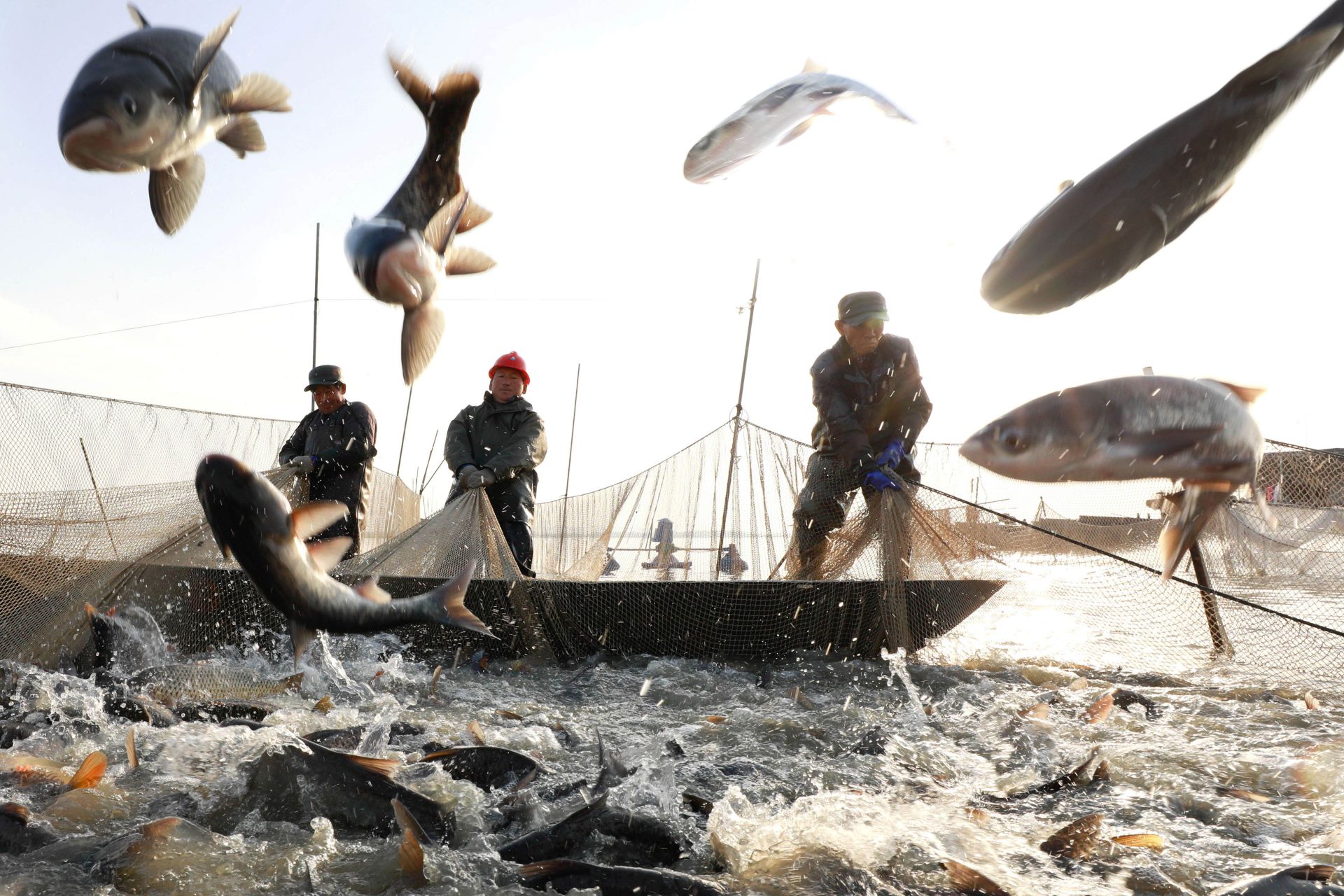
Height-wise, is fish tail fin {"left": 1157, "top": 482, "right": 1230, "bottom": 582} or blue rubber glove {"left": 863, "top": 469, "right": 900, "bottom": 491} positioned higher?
blue rubber glove {"left": 863, "top": 469, "right": 900, "bottom": 491}

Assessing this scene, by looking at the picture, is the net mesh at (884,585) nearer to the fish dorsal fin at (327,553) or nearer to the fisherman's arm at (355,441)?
the fisherman's arm at (355,441)

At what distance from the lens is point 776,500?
24.2ft

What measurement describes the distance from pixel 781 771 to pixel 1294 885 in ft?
5.39

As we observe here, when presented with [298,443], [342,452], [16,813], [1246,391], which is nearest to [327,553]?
[16,813]

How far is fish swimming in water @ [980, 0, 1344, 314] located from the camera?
55.4 inches

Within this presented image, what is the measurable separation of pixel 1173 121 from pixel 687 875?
2.05 meters

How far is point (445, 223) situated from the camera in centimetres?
180

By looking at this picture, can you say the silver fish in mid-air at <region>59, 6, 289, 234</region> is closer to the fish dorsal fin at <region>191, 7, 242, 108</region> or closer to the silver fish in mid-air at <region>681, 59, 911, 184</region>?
the fish dorsal fin at <region>191, 7, 242, 108</region>

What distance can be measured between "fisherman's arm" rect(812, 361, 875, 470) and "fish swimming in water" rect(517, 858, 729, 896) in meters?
3.63

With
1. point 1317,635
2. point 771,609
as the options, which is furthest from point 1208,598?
point 771,609

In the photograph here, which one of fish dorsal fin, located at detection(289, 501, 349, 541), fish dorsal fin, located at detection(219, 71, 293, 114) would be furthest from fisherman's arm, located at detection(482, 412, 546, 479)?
fish dorsal fin, located at detection(219, 71, 293, 114)

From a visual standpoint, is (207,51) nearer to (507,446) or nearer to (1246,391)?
(1246,391)

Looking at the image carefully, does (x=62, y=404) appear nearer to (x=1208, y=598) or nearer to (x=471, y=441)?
(x=471, y=441)

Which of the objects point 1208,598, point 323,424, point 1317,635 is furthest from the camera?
point 323,424
